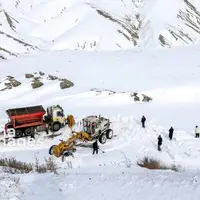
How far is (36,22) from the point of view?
9081 cm

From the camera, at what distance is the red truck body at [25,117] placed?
2125 centimetres

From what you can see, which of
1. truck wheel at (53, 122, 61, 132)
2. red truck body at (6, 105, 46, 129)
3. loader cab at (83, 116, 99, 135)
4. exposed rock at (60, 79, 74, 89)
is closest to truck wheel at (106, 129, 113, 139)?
loader cab at (83, 116, 99, 135)

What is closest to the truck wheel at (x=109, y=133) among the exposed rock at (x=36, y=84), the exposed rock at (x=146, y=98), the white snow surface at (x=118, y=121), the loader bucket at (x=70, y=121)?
the white snow surface at (x=118, y=121)

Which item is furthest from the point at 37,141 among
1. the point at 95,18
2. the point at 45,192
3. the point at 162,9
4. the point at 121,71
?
the point at 162,9

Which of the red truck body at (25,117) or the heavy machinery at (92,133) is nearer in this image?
the heavy machinery at (92,133)

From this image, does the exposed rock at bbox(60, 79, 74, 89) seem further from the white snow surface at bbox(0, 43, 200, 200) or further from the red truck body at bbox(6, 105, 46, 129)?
the red truck body at bbox(6, 105, 46, 129)

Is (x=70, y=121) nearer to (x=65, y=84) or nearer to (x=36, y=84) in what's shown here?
(x=65, y=84)

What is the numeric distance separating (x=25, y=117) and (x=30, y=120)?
41 cm

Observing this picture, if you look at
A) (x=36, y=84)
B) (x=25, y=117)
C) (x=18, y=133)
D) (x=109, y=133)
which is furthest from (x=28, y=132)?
(x=36, y=84)

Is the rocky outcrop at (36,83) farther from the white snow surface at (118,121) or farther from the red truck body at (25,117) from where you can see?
the red truck body at (25,117)

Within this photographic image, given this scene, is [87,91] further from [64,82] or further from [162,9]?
[162,9]

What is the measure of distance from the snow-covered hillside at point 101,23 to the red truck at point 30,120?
147 ft

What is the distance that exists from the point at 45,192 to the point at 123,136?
12319 mm

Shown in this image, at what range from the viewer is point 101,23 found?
84.3 metres
